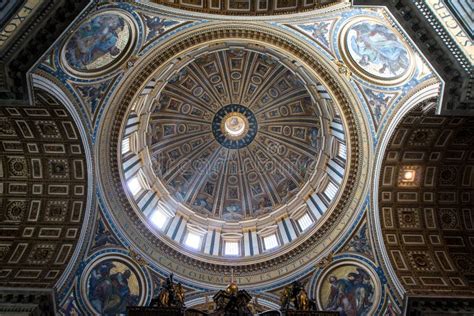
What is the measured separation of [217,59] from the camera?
26.8 metres

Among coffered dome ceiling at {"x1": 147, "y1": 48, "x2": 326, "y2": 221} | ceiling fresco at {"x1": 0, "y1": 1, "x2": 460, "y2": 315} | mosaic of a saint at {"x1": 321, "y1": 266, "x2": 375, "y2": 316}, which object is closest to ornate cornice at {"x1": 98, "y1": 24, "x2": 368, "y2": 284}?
ceiling fresco at {"x1": 0, "y1": 1, "x2": 460, "y2": 315}

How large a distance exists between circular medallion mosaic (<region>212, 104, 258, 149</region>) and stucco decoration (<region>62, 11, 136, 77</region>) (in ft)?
39.0

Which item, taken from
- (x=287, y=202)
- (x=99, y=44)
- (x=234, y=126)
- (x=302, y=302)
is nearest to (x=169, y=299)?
(x=302, y=302)

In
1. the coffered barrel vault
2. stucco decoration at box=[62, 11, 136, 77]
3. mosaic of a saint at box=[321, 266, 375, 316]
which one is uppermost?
stucco decoration at box=[62, 11, 136, 77]

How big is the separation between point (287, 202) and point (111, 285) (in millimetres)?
10635

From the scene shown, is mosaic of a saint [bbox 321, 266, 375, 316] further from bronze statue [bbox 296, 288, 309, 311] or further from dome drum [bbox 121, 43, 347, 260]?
bronze statue [bbox 296, 288, 309, 311]

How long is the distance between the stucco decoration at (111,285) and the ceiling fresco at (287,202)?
0.18ft

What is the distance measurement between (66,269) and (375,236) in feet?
40.4

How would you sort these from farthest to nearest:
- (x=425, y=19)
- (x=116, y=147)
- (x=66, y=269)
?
(x=116, y=147), (x=66, y=269), (x=425, y=19)

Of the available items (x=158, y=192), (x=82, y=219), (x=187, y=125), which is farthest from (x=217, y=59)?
(x=82, y=219)

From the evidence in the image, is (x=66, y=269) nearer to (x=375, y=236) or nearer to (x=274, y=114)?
(x=375, y=236)

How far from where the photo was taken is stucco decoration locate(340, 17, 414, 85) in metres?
16.6


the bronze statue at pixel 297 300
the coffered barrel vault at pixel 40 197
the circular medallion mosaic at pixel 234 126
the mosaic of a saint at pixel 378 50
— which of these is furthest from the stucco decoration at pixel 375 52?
the circular medallion mosaic at pixel 234 126

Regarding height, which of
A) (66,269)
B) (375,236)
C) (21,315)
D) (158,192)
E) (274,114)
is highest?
(274,114)
